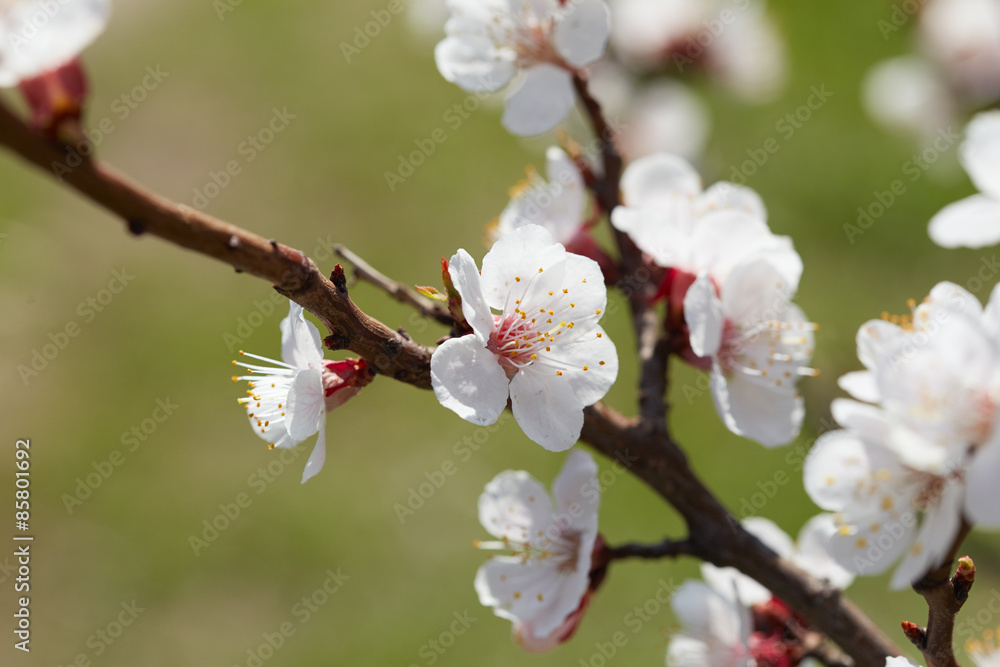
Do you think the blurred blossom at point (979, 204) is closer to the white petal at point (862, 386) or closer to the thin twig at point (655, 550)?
the white petal at point (862, 386)

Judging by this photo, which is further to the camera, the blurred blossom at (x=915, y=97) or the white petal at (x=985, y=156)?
the blurred blossom at (x=915, y=97)

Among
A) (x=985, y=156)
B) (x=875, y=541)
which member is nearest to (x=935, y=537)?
(x=875, y=541)

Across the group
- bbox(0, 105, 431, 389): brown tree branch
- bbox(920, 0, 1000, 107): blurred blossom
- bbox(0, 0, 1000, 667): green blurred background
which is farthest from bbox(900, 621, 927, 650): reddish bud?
bbox(920, 0, 1000, 107): blurred blossom

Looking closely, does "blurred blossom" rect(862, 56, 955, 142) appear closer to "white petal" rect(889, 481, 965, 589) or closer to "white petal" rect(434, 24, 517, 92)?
"white petal" rect(434, 24, 517, 92)

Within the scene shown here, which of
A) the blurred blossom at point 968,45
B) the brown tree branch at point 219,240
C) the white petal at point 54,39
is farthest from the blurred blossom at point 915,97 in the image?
the white petal at point 54,39

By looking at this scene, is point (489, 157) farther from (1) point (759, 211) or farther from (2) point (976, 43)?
(1) point (759, 211)

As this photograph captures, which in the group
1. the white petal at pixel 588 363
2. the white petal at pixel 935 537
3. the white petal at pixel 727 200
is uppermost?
the white petal at pixel 935 537
